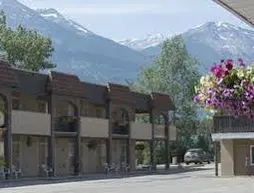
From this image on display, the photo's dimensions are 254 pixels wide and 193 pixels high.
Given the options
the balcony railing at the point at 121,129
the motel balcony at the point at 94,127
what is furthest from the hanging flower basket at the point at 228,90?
the balcony railing at the point at 121,129

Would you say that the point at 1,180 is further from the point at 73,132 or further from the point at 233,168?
the point at 233,168

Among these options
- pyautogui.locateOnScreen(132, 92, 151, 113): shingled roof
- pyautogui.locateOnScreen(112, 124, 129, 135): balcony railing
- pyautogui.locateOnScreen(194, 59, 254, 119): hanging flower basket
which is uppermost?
pyautogui.locateOnScreen(132, 92, 151, 113): shingled roof

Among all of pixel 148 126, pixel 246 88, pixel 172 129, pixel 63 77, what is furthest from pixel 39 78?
pixel 246 88

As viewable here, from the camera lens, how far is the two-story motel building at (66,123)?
170 feet

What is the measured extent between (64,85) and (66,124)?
3.28m

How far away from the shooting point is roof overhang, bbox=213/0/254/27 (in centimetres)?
1012

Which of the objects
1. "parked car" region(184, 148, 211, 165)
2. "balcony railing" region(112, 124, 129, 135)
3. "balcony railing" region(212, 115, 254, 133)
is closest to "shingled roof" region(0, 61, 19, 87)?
"balcony railing" region(212, 115, 254, 133)

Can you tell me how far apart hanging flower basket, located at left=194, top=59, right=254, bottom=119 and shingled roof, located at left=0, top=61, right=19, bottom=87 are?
133 feet

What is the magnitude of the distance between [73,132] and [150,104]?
1763 centimetres

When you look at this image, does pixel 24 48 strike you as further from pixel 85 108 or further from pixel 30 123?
pixel 30 123

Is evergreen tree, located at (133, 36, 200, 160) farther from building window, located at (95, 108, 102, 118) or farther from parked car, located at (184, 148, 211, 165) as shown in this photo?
building window, located at (95, 108, 102, 118)

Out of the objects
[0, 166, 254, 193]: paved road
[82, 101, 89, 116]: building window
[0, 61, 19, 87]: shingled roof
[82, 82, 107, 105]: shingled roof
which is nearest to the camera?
[0, 166, 254, 193]: paved road

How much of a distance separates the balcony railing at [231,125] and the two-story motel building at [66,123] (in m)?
11.9

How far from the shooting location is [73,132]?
59344 millimetres
